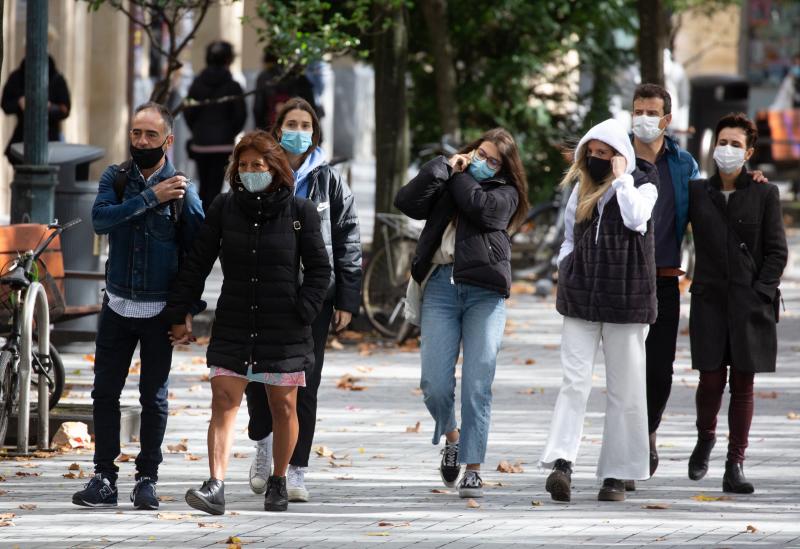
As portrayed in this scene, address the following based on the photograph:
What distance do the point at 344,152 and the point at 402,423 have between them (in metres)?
18.6

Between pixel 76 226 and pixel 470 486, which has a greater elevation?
pixel 76 226

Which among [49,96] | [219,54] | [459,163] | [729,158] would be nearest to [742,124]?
[729,158]

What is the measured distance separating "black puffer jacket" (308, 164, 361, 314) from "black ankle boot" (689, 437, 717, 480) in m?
1.84

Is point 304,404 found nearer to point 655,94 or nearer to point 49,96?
point 655,94

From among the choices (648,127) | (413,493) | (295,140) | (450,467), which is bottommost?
(413,493)

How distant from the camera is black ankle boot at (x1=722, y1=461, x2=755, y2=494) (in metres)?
8.38

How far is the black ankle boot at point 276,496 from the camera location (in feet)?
25.4

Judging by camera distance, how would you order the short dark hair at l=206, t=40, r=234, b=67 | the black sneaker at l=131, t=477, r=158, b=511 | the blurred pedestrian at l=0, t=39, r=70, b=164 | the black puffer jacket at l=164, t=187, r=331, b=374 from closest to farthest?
the black puffer jacket at l=164, t=187, r=331, b=374 → the black sneaker at l=131, t=477, r=158, b=511 → the blurred pedestrian at l=0, t=39, r=70, b=164 → the short dark hair at l=206, t=40, r=234, b=67

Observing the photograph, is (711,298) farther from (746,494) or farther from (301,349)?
(301,349)

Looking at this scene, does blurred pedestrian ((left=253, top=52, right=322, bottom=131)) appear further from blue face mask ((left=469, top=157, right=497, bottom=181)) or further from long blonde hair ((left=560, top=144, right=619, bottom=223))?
long blonde hair ((left=560, top=144, right=619, bottom=223))

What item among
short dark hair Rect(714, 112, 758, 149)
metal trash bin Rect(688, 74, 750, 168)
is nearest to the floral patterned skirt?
short dark hair Rect(714, 112, 758, 149)

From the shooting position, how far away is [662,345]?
843cm

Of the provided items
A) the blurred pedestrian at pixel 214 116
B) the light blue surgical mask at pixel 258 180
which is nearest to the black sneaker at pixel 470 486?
the light blue surgical mask at pixel 258 180

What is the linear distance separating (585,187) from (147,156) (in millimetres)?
1986
